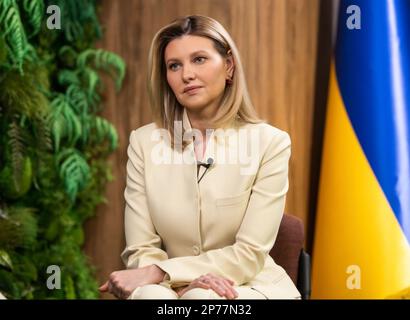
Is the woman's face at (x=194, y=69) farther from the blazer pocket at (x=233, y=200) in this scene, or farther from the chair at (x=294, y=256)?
the chair at (x=294, y=256)

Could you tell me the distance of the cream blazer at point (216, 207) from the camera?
166cm

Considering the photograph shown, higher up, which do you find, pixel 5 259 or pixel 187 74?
pixel 187 74

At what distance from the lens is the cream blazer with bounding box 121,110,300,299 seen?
5.46 feet

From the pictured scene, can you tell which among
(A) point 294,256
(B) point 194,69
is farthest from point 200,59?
(A) point 294,256

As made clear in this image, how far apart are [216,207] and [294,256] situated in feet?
1.17

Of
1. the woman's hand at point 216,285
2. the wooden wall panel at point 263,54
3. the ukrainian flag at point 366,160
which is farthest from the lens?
the wooden wall panel at point 263,54

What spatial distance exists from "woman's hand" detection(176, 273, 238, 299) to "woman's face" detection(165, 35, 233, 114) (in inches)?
17.0

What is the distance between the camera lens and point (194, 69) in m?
1.67

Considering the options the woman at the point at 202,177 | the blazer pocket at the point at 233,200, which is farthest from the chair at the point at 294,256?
the blazer pocket at the point at 233,200

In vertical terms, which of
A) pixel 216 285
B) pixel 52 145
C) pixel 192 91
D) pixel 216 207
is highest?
pixel 192 91

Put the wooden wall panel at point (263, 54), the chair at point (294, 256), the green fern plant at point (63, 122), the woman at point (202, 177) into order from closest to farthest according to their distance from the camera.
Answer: the woman at point (202, 177) → the chair at point (294, 256) → the wooden wall panel at point (263, 54) → the green fern plant at point (63, 122)

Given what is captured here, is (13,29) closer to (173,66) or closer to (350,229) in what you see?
(173,66)

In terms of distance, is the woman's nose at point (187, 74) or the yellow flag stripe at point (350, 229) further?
the yellow flag stripe at point (350, 229)
